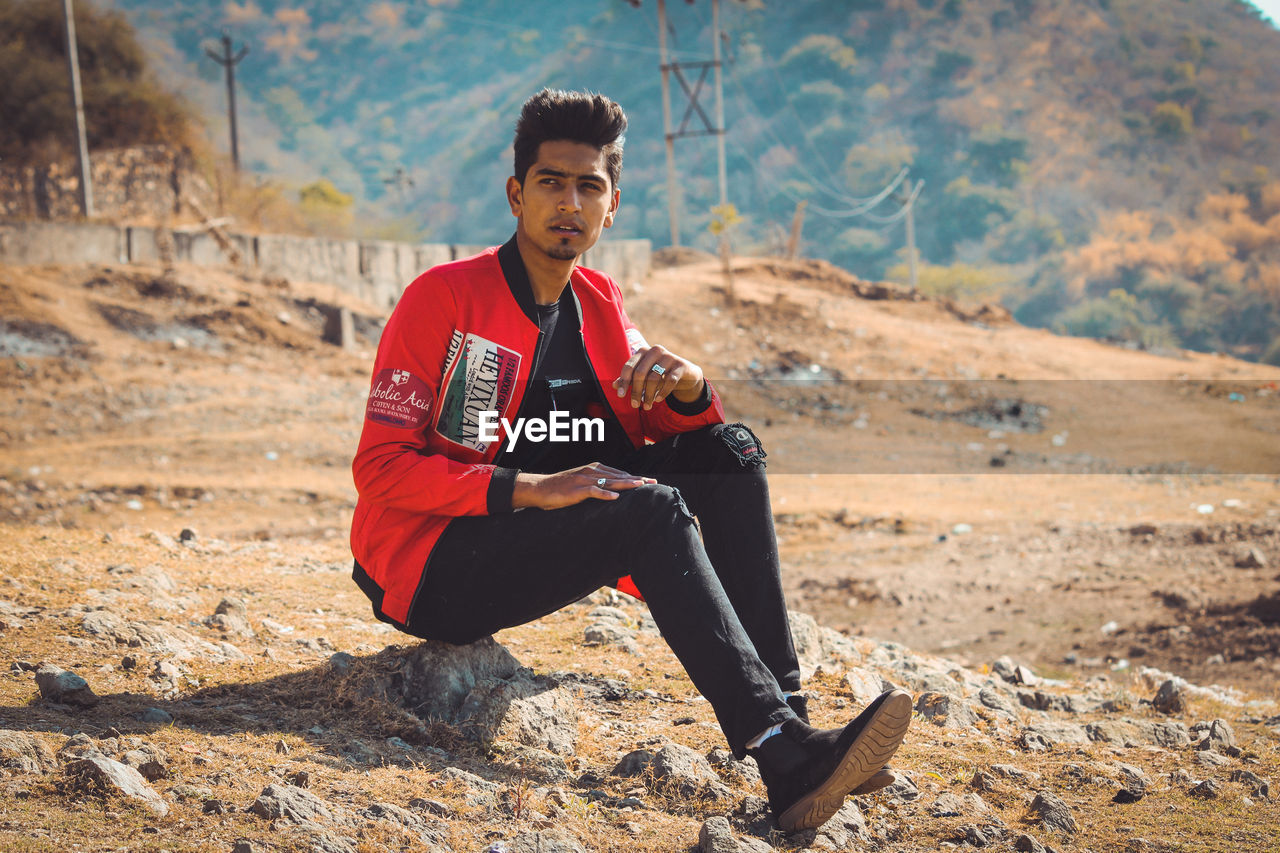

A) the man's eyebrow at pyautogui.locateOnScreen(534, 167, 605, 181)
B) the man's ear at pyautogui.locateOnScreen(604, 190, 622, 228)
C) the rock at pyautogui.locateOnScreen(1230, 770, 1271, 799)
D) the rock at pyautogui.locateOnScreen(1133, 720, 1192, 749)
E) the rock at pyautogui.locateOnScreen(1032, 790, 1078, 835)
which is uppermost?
the man's eyebrow at pyautogui.locateOnScreen(534, 167, 605, 181)

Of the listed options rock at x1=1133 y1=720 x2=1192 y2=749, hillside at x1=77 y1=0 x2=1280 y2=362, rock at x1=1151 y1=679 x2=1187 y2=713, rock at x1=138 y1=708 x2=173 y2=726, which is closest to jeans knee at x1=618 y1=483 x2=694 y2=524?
rock at x1=138 y1=708 x2=173 y2=726

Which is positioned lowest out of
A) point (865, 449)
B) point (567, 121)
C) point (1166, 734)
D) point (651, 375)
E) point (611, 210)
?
point (865, 449)

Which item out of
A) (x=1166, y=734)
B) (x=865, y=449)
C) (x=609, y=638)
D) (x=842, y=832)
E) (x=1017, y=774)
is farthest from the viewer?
(x=865, y=449)

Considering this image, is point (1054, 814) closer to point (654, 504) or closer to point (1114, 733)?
point (1114, 733)

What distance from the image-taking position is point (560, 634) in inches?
146

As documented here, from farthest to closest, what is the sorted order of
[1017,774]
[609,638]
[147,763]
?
[609,638] → [1017,774] → [147,763]

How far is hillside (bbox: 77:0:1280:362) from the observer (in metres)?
54.4

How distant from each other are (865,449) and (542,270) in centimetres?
1111

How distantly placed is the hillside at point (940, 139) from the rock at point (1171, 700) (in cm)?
4392

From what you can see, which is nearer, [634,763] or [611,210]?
[634,763]

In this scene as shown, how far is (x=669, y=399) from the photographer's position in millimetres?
2723

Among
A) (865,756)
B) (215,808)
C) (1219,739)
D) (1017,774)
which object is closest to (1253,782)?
(1219,739)

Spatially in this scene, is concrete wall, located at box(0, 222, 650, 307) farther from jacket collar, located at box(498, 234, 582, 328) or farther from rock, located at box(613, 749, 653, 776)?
rock, located at box(613, 749, 653, 776)

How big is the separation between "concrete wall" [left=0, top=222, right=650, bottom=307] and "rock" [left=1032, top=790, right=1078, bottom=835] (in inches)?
585
